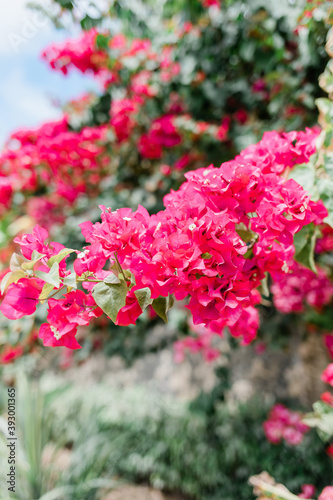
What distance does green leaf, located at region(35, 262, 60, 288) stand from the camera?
Result: 1.92 ft

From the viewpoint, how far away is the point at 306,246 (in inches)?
33.8

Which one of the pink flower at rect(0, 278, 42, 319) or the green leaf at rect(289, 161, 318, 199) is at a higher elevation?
the green leaf at rect(289, 161, 318, 199)

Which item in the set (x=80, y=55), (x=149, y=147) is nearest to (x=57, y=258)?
(x=149, y=147)

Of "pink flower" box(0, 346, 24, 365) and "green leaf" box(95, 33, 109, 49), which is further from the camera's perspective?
"pink flower" box(0, 346, 24, 365)

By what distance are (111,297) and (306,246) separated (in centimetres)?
50

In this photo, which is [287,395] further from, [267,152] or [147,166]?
[267,152]

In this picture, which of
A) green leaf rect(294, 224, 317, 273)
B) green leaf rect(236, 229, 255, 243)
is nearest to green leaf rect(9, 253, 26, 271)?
green leaf rect(236, 229, 255, 243)

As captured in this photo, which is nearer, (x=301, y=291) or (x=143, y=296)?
(x=143, y=296)

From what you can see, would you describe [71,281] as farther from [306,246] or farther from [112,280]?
[306,246]

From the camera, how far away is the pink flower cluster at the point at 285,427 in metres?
2.21

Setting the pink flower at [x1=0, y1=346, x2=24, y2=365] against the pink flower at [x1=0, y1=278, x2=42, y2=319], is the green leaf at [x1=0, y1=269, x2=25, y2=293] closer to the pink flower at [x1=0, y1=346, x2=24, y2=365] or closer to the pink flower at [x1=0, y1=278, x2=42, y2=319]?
the pink flower at [x1=0, y1=278, x2=42, y2=319]

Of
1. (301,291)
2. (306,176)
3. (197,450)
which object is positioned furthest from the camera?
(197,450)

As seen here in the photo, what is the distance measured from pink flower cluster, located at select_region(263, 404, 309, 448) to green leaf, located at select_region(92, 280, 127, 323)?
6.85ft

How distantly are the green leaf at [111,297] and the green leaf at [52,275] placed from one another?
0.07 m
